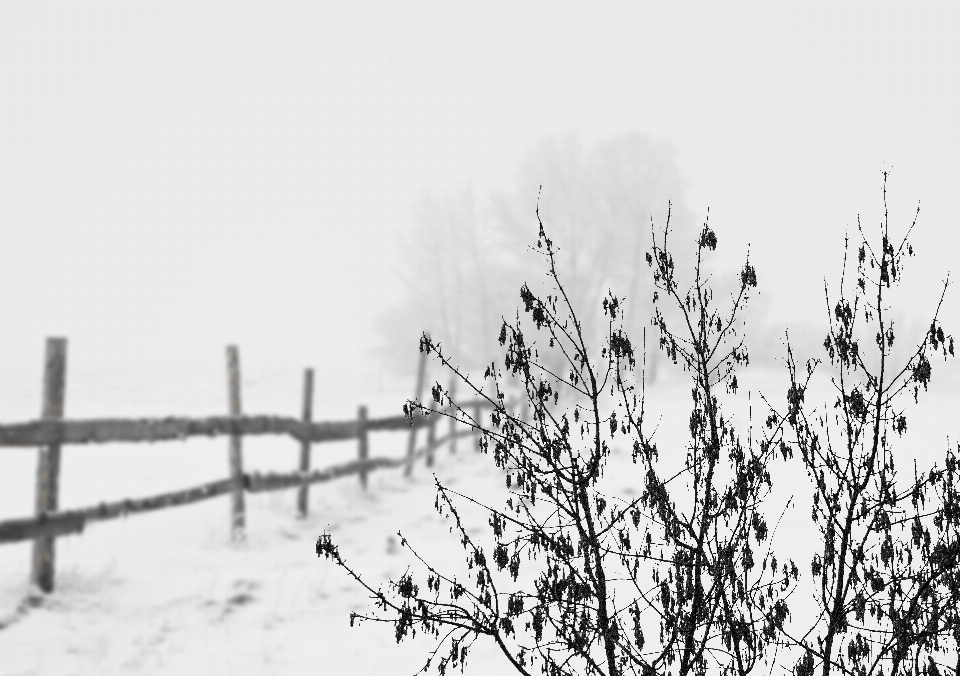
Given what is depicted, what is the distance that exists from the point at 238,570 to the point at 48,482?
1.71 m

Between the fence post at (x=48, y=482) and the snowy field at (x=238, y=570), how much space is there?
143mm

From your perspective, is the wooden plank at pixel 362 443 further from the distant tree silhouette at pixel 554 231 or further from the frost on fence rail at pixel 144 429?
the distant tree silhouette at pixel 554 231

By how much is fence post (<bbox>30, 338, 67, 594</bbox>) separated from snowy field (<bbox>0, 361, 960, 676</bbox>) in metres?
0.14

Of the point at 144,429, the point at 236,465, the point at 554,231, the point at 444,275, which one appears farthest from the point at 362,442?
the point at 444,275

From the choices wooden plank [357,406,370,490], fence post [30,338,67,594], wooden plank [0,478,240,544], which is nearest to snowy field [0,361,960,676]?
fence post [30,338,67,594]

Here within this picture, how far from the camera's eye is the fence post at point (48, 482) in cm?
531

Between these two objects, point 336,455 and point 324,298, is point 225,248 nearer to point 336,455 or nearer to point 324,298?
point 324,298

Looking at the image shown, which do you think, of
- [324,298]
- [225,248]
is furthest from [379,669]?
[225,248]

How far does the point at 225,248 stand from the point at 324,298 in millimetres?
49558

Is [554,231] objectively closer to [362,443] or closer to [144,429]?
[362,443]

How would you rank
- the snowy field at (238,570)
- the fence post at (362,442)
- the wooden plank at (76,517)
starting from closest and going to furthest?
the snowy field at (238,570) < the wooden plank at (76,517) < the fence post at (362,442)

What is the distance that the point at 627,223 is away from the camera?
2439 centimetres

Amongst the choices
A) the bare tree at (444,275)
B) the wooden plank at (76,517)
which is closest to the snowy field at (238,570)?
the wooden plank at (76,517)

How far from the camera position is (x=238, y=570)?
619 centimetres
